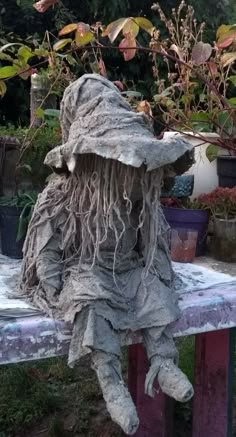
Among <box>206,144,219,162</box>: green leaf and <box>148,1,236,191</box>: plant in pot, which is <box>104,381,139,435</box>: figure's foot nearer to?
<box>148,1,236,191</box>: plant in pot

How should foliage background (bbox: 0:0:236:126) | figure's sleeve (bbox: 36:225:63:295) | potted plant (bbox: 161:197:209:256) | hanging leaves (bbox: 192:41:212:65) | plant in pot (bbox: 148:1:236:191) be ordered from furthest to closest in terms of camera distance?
1. foliage background (bbox: 0:0:236:126)
2. plant in pot (bbox: 148:1:236:191)
3. potted plant (bbox: 161:197:209:256)
4. hanging leaves (bbox: 192:41:212:65)
5. figure's sleeve (bbox: 36:225:63:295)

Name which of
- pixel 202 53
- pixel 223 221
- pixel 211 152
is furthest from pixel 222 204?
pixel 202 53

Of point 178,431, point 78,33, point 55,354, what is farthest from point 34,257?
point 178,431

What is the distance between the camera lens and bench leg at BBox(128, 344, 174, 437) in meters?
2.11

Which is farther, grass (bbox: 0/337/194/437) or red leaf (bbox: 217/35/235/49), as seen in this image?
grass (bbox: 0/337/194/437)

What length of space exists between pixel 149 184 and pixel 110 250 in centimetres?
20

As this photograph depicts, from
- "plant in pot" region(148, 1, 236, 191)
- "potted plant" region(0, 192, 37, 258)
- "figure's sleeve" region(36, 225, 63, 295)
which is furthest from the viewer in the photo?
"plant in pot" region(148, 1, 236, 191)

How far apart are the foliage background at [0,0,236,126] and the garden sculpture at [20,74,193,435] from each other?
131 inches

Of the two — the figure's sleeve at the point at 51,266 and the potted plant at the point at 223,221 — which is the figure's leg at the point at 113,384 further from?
the potted plant at the point at 223,221

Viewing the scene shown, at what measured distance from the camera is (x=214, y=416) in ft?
6.77

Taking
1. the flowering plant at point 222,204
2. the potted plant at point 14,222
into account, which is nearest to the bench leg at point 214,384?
the flowering plant at point 222,204

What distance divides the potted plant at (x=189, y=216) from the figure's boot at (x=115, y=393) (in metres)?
0.94

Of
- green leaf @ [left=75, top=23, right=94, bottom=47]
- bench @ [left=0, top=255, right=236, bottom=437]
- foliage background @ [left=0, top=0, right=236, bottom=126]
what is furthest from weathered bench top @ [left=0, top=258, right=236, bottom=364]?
foliage background @ [left=0, top=0, right=236, bottom=126]

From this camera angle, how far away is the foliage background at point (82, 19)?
4.93 metres
